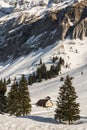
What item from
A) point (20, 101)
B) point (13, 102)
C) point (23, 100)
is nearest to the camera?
point (13, 102)

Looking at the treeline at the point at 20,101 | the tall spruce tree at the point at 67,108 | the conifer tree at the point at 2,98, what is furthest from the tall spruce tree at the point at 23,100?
the tall spruce tree at the point at 67,108

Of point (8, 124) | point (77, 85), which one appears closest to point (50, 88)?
point (77, 85)

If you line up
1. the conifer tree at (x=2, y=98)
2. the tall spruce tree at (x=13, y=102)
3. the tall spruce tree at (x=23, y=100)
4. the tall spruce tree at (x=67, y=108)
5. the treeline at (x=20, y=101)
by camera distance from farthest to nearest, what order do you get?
the conifer tree at (x=2, y=98), the tall spruce tree at (x=23, y=100), the treeline at (x=20, y=101), the tall spruce tree at (x=13, y=102), the tall spruce tree at (x=67, y=108)

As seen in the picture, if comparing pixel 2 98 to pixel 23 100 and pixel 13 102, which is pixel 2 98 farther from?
pixel 23 100

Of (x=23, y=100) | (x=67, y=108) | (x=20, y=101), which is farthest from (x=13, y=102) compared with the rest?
(x=67, y=108)

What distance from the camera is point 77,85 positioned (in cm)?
15850

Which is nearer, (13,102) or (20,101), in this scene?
(13,102)

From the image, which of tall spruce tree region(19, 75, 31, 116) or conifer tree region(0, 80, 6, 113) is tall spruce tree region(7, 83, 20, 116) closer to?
tall spruce tree region(19, 75, 31, 116)

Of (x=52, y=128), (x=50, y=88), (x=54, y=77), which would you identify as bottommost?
(x=52, y=128)

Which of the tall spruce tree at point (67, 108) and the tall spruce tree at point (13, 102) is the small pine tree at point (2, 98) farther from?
the tall spruce tree at point (67, 108)

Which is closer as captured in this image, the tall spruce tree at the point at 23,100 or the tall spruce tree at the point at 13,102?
the tall spruce tree at the point at 13,102

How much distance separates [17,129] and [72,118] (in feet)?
37.1

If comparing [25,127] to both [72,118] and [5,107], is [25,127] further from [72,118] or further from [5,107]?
[5,107]

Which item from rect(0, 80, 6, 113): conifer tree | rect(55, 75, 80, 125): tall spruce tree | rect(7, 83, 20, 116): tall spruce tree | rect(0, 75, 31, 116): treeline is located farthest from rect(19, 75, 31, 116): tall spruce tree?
rect(55, 75, 80, 125): tall spruce tree
